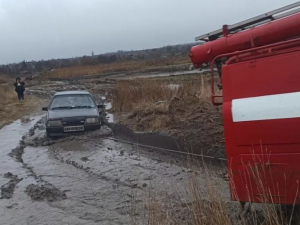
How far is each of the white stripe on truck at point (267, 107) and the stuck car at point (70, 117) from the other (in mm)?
9734

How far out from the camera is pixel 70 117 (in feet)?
43.8

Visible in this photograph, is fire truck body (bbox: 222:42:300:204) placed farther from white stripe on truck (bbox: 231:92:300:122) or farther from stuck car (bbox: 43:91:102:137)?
stuck car (bbox: 43:91:102:137)

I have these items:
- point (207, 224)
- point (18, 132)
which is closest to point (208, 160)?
point (207, 224)

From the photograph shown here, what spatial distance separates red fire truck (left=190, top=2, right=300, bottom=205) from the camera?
3.83m

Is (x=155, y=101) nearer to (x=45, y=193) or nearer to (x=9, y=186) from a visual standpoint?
(x=9, y=186)

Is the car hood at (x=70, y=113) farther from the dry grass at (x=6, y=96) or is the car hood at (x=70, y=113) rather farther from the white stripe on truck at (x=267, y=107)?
the dry grass at (x=6, y=96)

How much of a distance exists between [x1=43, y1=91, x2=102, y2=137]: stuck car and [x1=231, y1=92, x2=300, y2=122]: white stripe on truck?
383 inches

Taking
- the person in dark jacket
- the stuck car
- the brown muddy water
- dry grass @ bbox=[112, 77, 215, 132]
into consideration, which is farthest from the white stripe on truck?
the person in dark jacket

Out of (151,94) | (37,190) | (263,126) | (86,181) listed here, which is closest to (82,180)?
(86,181)

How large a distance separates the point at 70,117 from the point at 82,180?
5.12 meters

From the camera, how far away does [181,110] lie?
1355 cm

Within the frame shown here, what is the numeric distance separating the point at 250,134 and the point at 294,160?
19.0 inches

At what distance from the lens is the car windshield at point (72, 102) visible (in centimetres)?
1420

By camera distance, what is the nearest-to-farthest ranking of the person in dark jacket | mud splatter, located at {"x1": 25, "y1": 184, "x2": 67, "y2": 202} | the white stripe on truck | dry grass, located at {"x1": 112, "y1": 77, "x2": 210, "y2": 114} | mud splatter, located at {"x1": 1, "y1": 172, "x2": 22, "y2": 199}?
1. the white stripe on truck
2. mud splatter, located at {"x1": 25, "y1": 184, "x2": 67, "y2": 202}
3. mud splatter, located at {"x1": 1, "y1": 172, "x2": 22, "y2": 199}
4. dry grass, located at {"x1": 112, "y1": 77, "x2": 210, "y2": 114}
5. the person in dark jacket
